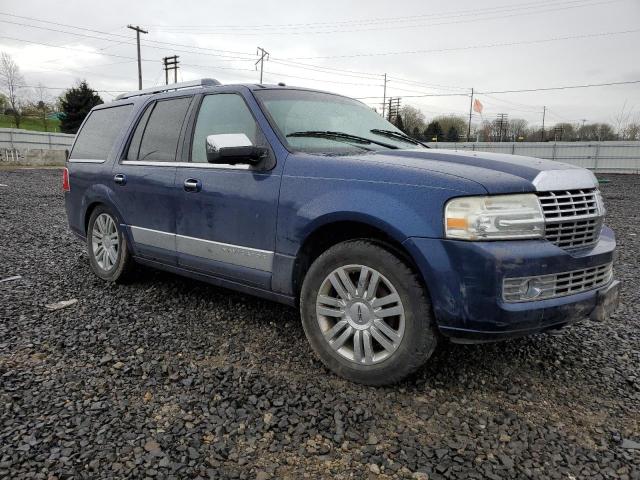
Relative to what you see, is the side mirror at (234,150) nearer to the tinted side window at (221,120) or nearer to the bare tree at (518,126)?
the tinted side window at (221,120)

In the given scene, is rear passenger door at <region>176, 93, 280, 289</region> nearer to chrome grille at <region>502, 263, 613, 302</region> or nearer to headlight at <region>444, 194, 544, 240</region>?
headlight at <region>444, 194, 544, 240</region>

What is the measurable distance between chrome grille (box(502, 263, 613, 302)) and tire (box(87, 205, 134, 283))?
11.2ft

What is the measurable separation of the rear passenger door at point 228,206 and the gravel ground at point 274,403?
540 mm

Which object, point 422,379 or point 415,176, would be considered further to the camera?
point 422,379

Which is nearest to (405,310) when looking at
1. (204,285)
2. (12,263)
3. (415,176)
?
(415,176)

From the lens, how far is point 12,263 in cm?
543

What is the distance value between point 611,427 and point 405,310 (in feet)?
3.79

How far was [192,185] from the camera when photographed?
3.58 meters

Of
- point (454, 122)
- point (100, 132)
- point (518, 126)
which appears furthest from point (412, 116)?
point (100, 132)

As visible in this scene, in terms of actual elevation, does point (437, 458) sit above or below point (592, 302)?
below

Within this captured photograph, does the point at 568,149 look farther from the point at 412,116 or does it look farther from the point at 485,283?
the point at 412,116

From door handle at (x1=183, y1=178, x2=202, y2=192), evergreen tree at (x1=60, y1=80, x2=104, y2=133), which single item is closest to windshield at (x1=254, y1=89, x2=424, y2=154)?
door handle at (x1=183, y1=178, x2=202, y2=192)

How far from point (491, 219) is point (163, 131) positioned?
2896 mm

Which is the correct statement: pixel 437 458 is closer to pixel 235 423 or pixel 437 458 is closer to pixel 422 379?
pixel 422 379
